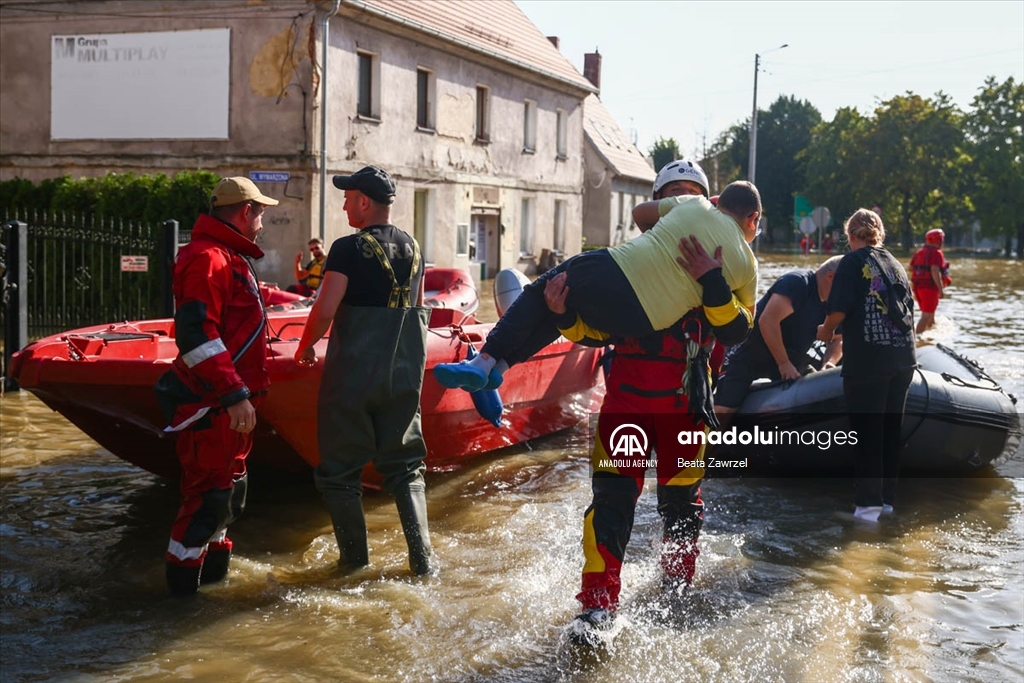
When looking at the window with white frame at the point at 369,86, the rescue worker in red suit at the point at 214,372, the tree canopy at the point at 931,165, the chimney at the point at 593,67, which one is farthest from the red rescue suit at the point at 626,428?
the tree canopy at the point at 931,165

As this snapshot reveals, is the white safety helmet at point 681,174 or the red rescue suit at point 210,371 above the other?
the white safety helmet at point 681,174

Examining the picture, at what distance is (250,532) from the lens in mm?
6336

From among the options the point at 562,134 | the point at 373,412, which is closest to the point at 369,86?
the point at 562,134

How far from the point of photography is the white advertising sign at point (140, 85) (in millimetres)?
21438

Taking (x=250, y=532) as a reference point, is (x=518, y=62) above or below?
above

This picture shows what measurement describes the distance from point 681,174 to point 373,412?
189 centimetres

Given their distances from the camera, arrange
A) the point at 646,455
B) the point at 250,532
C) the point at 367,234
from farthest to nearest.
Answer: the point at 250,532 → the point at 367,234 → the point at 646,455

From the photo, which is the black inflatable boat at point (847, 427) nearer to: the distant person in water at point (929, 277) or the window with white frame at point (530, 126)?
the distant person in water at point (929, 277)

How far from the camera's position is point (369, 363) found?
529 centimetres

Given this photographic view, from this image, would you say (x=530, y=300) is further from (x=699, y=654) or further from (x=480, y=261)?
(x=480, y=261)

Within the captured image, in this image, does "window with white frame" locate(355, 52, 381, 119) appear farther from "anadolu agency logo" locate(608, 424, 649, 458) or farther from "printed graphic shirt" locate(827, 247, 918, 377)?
"anadolu agency logo" locate(608, 424, 649, 458)

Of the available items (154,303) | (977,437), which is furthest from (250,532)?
(154,303)

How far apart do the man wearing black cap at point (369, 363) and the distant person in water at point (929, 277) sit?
42.8 feet

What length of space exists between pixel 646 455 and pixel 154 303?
12.0m
